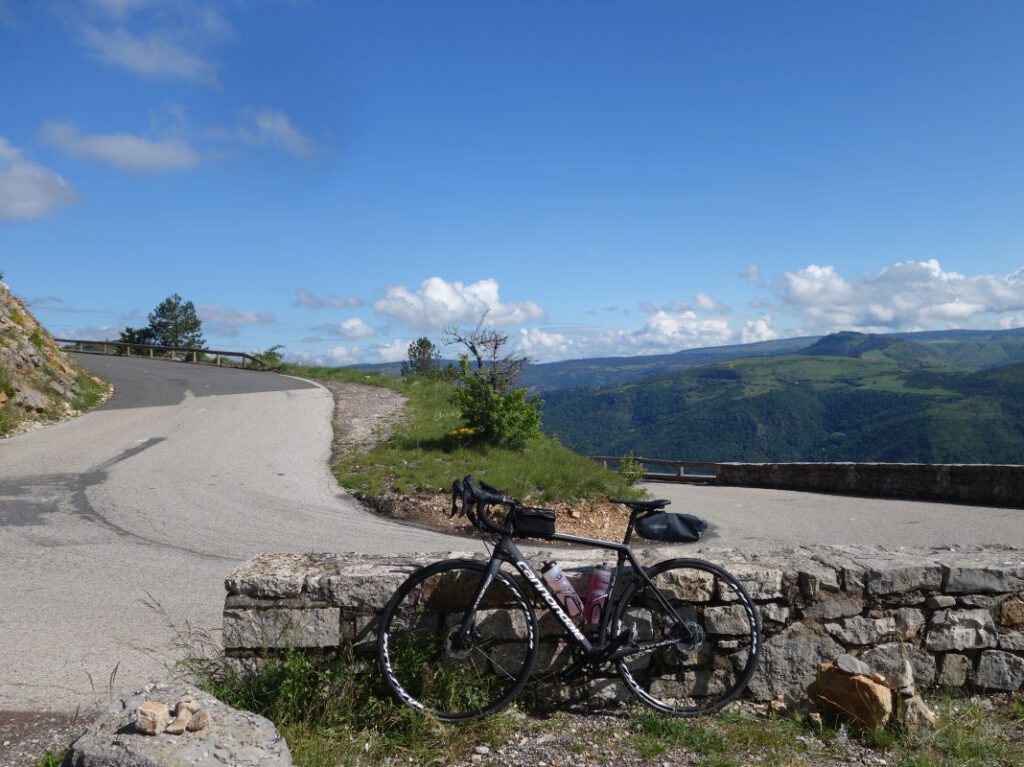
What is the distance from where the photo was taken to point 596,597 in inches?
169

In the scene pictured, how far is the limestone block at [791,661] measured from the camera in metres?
4.46

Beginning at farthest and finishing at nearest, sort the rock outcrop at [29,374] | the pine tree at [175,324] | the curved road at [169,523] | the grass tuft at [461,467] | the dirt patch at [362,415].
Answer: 1. the pine tree at [175,324]
2. the rock outcrop at [29,374]
3. the dirt patch at [362,415]
4. the grass tuft at [461,467]
5. the curved road at [169,523]

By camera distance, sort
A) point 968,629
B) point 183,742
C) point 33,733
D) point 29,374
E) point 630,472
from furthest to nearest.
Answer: point 29,374 < point 630,472 < point 968,629 < point 33,733 < point 183,742

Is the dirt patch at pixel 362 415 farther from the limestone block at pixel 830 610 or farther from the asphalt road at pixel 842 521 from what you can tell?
the limestone block at pixel 830 610

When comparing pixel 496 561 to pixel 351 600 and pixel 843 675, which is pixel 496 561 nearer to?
pixel 351 600

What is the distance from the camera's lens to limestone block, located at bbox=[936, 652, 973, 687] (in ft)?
15.2

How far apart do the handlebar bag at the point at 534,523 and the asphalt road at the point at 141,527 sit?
2.64m

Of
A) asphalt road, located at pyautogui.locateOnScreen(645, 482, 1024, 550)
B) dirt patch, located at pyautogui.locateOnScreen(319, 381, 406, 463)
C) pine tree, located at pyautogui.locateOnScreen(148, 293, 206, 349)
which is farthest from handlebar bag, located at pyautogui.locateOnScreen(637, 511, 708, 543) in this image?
pine tree, located at pyautogui.locateOnScreen(148, 293, 206, 349)

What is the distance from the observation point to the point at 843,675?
418 cm

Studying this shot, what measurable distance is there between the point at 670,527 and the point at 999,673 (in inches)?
91.1

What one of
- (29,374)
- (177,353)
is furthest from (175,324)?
(29,374)

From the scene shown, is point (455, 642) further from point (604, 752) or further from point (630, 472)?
point (630, 472)

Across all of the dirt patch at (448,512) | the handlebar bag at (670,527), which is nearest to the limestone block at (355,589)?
the handlebar bag at (670,527)

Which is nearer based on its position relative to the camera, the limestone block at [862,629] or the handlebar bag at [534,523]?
the handlebar bag at [534,523]
